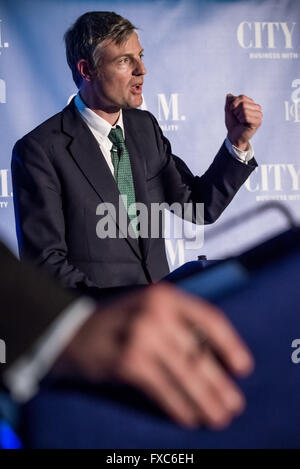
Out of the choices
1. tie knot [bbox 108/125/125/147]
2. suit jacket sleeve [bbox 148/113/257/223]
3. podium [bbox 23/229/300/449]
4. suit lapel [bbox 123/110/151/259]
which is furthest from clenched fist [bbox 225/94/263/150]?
podium [bbox 23/229/300/449]

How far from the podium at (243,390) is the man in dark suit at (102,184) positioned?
45.8 inches

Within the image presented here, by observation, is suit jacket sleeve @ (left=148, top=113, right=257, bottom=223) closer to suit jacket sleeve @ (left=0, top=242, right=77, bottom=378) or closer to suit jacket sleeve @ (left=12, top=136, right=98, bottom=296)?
suit jacket sleeve @ (left=12, top=136, right=98, bottom=296)

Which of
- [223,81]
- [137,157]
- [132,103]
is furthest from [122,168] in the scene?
[223,81]

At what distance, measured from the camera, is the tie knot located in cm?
193

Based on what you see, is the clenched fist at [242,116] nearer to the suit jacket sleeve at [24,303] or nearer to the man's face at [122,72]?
the man's face at [122,72]

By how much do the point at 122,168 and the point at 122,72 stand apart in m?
0.45

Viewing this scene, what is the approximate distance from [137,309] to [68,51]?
7.11 ft

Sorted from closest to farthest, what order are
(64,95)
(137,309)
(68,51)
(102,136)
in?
(137,309) → (102,136) → (68,51) → (64,95)

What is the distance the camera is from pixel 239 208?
9.22 ft

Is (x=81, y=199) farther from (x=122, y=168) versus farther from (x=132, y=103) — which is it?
(x=132, y=103)

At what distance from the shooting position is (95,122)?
6.38ft

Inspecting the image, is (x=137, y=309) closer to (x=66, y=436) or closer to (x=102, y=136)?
(x=66, y=436)

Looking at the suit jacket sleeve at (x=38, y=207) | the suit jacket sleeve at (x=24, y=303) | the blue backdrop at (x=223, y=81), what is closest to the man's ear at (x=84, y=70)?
the suit jacket sleeve at (x=38, y=207)
